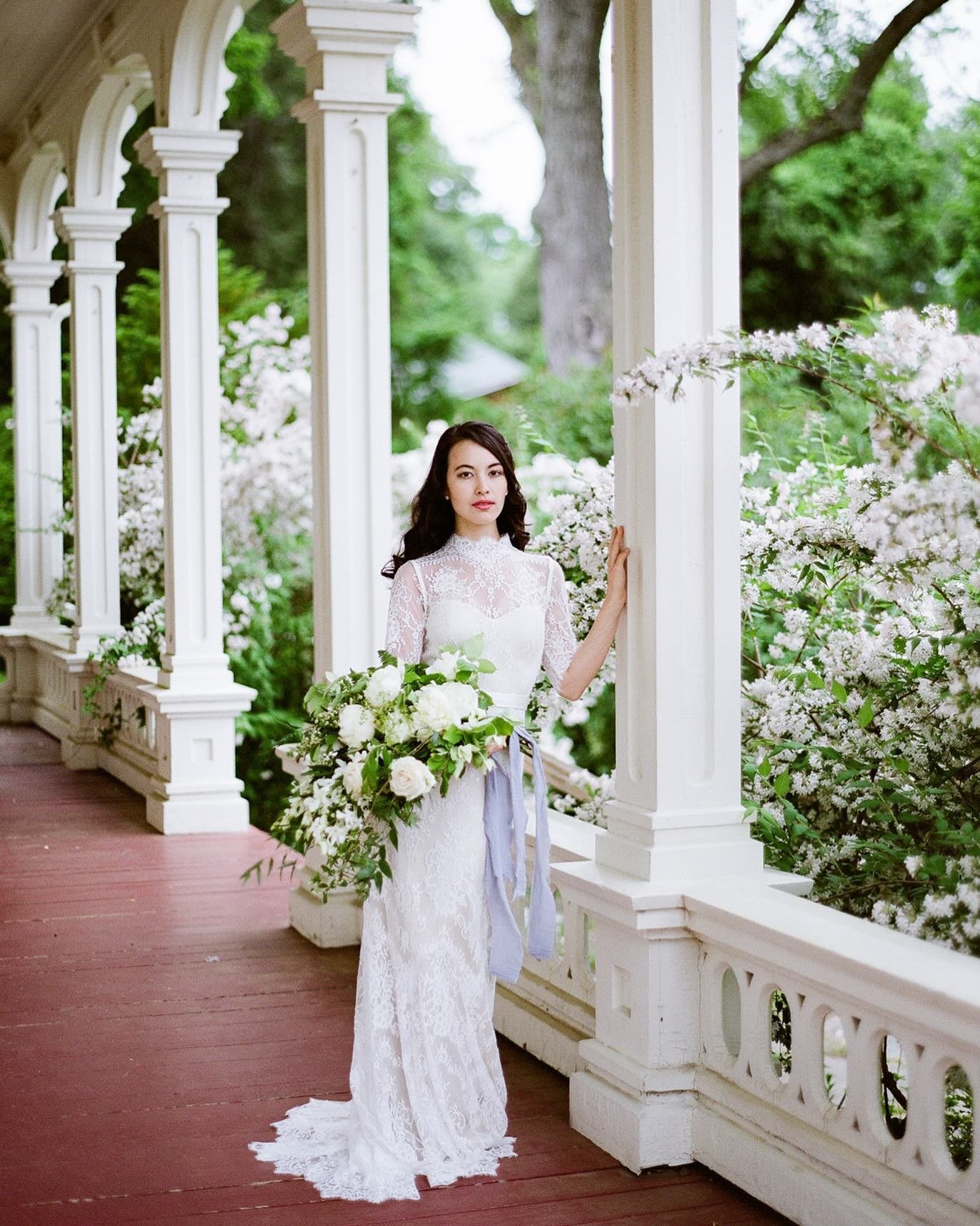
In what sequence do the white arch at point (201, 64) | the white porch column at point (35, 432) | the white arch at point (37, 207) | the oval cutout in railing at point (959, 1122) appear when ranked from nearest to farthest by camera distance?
the oval cutout in railing at point (959, 1122)
the white arch at point (201, 64)
the white arch at point (37, 207)
the white porch column at point (35, 432)

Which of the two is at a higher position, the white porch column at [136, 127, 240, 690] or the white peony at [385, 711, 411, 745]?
the white porch column at [136, 127, 240, 690]

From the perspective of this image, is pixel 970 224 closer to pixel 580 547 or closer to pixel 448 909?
pixel 580 547

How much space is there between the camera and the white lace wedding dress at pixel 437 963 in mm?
3918

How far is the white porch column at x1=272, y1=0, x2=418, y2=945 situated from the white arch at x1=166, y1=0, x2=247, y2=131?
1.83m

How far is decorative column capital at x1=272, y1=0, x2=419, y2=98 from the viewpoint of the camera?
584cm

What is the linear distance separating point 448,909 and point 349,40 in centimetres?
351

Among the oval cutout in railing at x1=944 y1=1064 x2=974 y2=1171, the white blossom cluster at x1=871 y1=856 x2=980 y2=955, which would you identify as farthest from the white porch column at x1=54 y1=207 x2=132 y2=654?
the white blossom cluster at x1=871 y1=856 x2=980 y2=955

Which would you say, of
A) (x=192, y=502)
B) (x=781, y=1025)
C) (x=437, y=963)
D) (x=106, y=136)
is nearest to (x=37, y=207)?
(x=106, y=136)

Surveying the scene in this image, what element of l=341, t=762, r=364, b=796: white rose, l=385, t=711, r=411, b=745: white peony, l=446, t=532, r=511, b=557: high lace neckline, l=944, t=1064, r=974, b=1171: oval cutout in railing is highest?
l=446, t=532, r=511, b=557: high lace neckline

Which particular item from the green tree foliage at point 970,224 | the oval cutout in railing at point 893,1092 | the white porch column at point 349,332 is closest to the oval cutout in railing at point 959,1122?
the oval cutout in railing at point 893,1092

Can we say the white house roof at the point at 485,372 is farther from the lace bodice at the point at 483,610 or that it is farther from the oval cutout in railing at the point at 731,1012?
the oval cutout in railing at the point at 731,1012

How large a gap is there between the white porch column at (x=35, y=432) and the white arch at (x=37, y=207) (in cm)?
14

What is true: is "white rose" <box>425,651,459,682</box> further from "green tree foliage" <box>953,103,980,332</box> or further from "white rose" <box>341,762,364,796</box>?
"green tree foliage" <box>953,103,980,332</box>

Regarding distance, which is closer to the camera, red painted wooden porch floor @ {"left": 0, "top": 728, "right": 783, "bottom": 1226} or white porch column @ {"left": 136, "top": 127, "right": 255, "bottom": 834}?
red painted wooden porch floor @ {"left": 0, "top": 728, "right": 783, "bottom": 1226}
